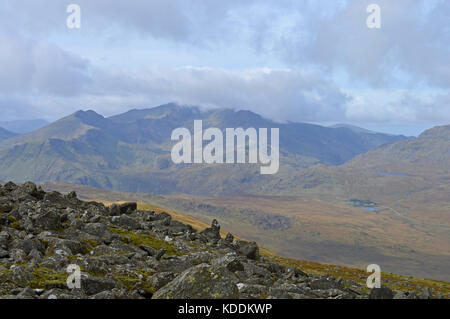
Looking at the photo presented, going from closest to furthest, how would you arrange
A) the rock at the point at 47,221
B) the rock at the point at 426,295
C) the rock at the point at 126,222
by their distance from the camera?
1. the rock at the point at 426,295
2. the rock at the point at 47,221
3. the rock at the point at 126,222

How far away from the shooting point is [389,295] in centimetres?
1869

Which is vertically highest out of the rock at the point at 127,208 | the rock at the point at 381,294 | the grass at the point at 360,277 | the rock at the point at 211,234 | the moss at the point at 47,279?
the moss at the point at 47,279

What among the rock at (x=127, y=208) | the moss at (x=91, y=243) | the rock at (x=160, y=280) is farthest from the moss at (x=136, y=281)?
the rock at (x=127, y=208)

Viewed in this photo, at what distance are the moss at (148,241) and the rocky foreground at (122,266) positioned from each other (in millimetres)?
187

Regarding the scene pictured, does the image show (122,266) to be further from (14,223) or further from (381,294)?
(381,294)

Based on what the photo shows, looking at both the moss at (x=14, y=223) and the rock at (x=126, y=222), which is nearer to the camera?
the moss at (x=14, y=223)

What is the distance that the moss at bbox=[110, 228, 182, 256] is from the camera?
37.2m

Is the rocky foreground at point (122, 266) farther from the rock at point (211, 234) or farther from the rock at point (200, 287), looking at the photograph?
the rock at point (211, 234)

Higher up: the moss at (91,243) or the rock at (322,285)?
the moss at (91,243)

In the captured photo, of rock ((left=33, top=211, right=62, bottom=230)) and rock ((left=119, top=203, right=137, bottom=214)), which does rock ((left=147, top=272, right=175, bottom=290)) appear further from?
rock ((left=119, top=203, right=137, bottom=214))

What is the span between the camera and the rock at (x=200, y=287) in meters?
16.6

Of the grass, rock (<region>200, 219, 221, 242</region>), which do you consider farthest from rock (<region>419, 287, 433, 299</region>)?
the grass
